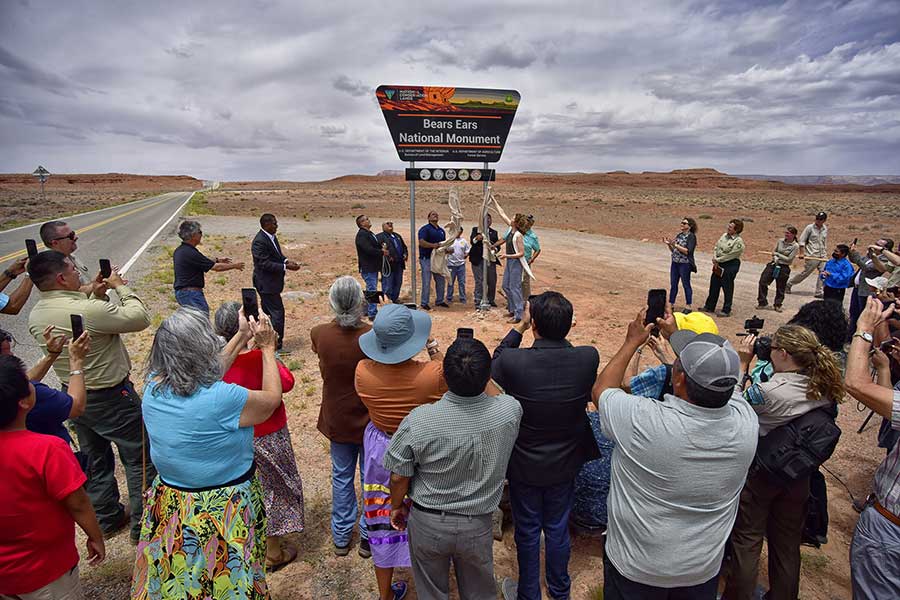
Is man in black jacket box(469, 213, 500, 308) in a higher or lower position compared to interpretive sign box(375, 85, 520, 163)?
lower

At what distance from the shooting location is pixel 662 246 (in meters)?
19.5

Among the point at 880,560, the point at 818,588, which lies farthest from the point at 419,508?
the point at 818,588

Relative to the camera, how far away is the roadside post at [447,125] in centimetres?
891

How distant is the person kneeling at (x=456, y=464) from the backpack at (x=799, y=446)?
4.63 ft

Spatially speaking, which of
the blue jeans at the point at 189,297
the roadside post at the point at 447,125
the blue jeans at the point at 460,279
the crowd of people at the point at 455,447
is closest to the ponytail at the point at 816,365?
the crowd of people at the point at 455,447

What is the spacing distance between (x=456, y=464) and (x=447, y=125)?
7977mm

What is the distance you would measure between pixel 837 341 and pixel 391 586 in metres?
3.54

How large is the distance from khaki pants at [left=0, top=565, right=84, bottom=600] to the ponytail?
3870 mm

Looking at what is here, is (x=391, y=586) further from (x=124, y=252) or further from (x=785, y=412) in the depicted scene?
(x=124, y=252)

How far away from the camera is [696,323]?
315 centimetres

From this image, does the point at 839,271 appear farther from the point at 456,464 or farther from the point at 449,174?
the point at 456,464

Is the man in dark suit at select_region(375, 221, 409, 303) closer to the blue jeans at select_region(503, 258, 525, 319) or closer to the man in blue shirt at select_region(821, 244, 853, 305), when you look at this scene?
the blue jeans at select_region(503, 258, 525, 319)

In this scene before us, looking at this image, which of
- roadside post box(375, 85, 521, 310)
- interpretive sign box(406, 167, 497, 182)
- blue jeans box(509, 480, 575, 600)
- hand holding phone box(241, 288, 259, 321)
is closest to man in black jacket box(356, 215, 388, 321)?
roadside post box(375, 85, 521, 310)

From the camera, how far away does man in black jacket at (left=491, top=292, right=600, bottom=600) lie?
275cm
